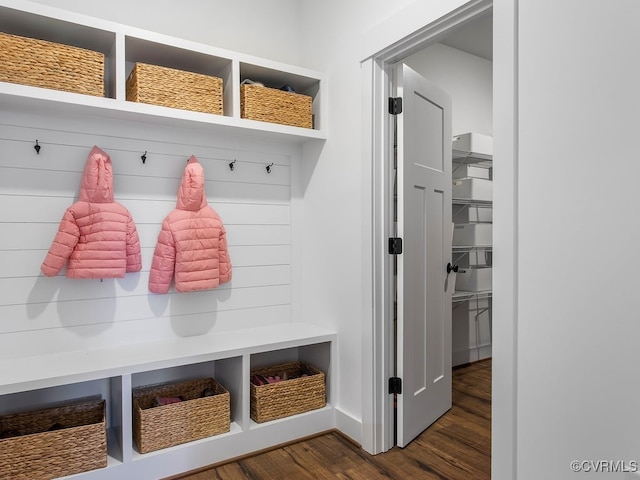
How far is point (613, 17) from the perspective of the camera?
4.25 feet

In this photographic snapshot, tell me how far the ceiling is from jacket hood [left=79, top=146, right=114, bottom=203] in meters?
2.78

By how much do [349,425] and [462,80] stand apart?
3.11 meters

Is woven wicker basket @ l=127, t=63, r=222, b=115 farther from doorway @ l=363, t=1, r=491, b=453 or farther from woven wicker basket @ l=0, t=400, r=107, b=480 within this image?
woven wicker basket @ l=0, t=400, r=107, b=480

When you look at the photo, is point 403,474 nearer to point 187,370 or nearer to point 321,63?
point 187,370

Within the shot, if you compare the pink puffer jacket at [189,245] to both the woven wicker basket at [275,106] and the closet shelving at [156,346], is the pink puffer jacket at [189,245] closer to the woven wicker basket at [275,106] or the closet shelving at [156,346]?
the closet shelving at [156,346]

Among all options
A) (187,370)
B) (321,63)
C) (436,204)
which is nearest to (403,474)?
(187,370)

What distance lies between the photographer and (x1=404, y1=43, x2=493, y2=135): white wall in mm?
3781

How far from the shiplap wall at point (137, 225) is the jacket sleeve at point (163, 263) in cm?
8

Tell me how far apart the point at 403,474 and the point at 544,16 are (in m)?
1.98

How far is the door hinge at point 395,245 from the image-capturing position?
92.4 inches

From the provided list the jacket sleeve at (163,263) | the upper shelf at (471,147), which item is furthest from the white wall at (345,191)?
the upper shelf at (471,147)

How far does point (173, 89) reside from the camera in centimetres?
223

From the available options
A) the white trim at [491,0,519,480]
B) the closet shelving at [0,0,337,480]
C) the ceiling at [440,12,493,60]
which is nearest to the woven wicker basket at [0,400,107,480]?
the closet shelving at [0,0,337,480]

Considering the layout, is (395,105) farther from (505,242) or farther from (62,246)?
(62,246)
